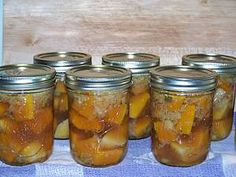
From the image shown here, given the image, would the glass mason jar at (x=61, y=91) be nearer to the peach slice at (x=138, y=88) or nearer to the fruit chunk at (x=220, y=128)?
the peach slice at (x=138, y=88)

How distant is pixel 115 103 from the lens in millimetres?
666

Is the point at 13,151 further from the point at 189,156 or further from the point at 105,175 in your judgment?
the point at 189,156

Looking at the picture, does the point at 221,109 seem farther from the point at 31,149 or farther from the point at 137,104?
the point at 31,149

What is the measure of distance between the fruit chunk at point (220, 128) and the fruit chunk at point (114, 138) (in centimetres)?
19

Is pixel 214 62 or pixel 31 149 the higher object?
pixel 214 62

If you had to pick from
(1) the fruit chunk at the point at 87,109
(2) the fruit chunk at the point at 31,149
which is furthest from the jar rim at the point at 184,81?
(2) the fruit chunk at the point at 31,149

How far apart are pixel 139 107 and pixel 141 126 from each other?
0.04 meters

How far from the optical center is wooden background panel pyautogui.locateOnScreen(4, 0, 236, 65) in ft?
3.08

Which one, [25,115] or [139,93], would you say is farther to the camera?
[139,93]

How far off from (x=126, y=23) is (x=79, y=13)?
0.10 metres

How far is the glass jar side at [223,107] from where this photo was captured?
0.77 metres

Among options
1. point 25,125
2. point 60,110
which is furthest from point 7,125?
point 60,110

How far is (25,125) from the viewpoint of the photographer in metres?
0.66

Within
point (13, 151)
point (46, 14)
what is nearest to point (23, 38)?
point (46, 14)
